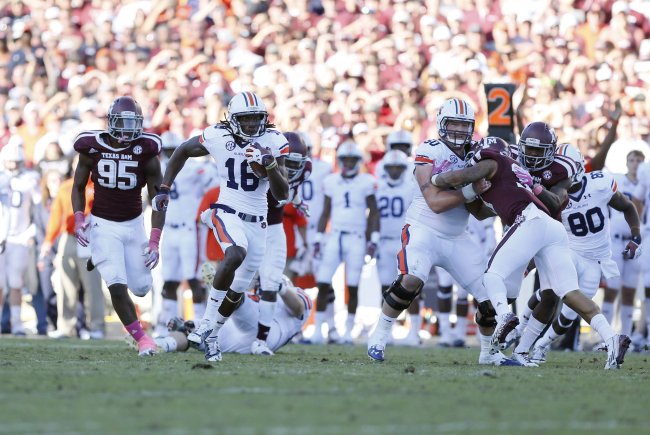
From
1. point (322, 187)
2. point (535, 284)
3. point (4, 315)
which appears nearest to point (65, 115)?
point (4, 315)

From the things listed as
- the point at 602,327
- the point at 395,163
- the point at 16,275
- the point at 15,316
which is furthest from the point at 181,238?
the point at 602,327

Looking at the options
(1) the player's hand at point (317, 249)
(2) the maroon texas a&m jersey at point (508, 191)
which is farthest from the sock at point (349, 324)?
(2) the maroon texas a&m jersey at point (508, 191)

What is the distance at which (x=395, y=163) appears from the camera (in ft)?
49.8

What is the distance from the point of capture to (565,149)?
1076 centimetres

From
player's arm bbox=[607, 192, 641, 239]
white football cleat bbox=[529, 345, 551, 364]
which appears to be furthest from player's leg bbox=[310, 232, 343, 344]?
white football cleat bbox=[529, 345, 551, 364]

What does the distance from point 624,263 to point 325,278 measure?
3.33 m

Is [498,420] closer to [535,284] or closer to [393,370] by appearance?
[393,370]

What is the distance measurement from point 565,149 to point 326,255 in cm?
487

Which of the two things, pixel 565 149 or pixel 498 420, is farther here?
pixel 565 149

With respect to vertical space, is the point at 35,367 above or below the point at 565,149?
below

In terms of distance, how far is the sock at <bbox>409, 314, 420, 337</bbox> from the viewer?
580 inches

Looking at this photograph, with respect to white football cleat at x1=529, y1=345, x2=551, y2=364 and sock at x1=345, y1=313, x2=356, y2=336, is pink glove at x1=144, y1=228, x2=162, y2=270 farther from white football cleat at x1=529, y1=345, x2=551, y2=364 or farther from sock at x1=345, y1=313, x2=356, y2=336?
sock at x1=345, y1=313, x2=356, y2=336

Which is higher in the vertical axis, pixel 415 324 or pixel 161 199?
pixel 161 199

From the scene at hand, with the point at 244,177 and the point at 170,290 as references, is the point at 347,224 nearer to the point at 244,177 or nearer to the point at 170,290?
the point at 170,290
